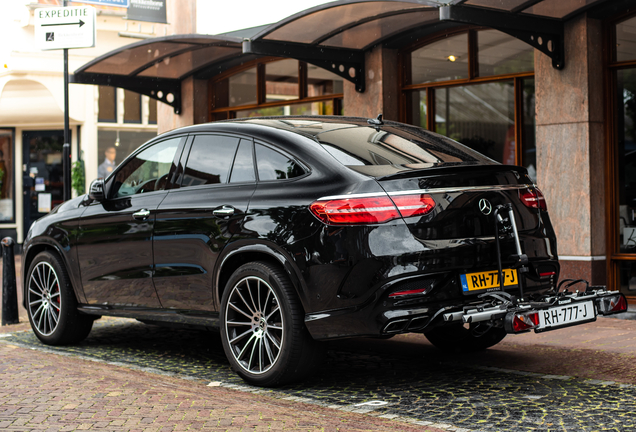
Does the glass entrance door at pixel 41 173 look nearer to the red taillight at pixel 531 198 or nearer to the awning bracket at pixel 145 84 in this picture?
the awning bracket at pixel 145 84

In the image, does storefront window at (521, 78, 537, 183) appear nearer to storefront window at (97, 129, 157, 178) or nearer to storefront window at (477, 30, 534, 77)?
storefront window at (477, 30, 534, 77)

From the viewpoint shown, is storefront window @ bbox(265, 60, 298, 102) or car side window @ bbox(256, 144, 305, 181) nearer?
car side window @ bbox(256, 144, 305, 181)

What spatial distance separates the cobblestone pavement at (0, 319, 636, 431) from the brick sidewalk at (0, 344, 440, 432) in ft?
0.37

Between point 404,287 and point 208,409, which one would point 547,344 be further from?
point 208,409

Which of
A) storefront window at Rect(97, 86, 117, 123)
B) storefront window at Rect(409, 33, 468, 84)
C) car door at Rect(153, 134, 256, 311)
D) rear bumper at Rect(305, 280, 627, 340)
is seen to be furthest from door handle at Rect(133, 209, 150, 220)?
A: storefront window at Rect(97, 86, 117, 123)

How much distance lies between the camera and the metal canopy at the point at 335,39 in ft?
29.1

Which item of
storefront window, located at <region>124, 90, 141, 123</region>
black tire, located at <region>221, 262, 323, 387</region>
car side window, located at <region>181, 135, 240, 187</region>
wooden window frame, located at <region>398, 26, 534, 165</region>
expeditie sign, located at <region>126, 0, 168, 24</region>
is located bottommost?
black tire, located at <region>221, 262, 323, 387</region>

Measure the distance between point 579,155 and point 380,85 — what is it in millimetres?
3324

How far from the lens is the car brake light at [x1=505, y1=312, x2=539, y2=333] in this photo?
187 inches

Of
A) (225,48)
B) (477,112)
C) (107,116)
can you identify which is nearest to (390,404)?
(477,112)

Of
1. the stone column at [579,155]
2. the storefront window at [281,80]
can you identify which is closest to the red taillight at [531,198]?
the stone column at [579,155]

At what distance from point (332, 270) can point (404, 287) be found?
44cm

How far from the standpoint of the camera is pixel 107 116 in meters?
23.0

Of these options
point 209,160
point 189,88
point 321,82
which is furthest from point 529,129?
point 189,88
